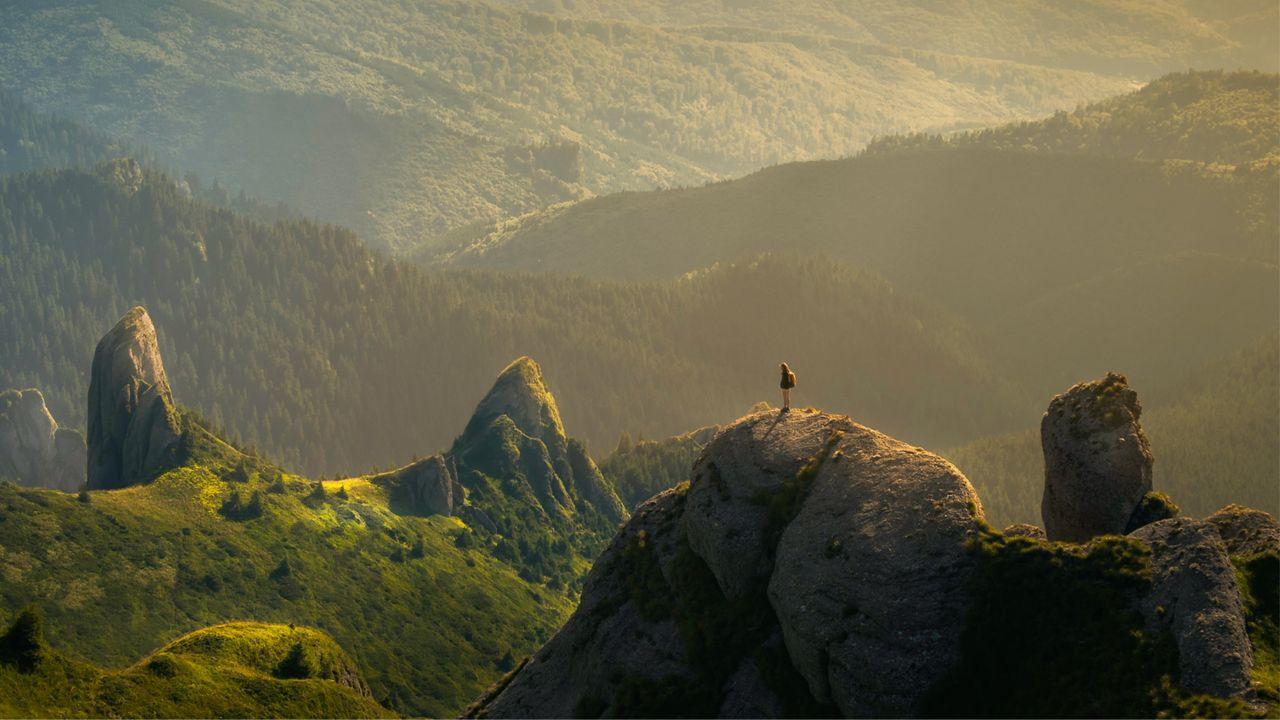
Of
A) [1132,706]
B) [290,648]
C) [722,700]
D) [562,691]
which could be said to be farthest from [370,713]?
[1132,706]

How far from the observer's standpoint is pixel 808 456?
337 ft

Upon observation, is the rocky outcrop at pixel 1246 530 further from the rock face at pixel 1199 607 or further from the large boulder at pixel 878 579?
the large boulder at pixel 878 579

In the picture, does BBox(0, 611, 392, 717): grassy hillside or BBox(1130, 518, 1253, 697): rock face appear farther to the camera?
BBox(0, 611, 392, 717): grassy hillside

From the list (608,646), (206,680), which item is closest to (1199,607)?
(608,646)

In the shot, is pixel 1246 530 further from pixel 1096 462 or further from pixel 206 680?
pixel 206 680

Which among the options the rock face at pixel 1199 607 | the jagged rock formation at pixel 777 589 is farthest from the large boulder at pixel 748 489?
the rock face at pixel 1199 607

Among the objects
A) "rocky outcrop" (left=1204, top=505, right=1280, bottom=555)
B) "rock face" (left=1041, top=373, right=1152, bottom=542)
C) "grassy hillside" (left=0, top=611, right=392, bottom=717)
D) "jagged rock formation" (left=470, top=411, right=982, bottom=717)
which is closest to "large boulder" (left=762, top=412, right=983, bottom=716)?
"jagged rock formation" (left=470, top=411, right=982, bottom=717)

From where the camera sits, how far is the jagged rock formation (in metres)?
88.9

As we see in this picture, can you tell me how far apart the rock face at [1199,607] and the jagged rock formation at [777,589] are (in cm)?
1065

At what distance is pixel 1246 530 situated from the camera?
318 ft

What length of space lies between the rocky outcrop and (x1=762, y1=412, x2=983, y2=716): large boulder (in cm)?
1716

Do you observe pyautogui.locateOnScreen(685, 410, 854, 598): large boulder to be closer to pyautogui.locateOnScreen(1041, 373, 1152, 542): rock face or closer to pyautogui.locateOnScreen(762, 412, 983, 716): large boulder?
pyautogui.locateOnScreen(762, 412, 983, 716): large boulder

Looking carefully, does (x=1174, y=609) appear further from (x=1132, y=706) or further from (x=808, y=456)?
(x=808, y=456)

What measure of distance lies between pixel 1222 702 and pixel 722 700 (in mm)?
30933
